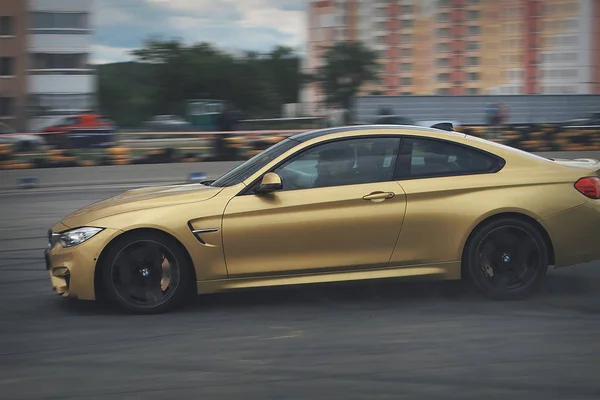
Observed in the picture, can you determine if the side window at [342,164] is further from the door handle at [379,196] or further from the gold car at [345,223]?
the door handle at [379,196]

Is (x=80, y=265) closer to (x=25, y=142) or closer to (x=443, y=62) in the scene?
(x=25, y=142)

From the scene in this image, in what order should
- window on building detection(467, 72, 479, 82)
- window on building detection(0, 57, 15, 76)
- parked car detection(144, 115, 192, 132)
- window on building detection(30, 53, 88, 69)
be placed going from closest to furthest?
window on building detection(30, 53, 88, 69), parked car detection(144, 115, 192, 132), window on building detection(0, 57, 15, 76), window on building detection(467, 72, 479, 82)

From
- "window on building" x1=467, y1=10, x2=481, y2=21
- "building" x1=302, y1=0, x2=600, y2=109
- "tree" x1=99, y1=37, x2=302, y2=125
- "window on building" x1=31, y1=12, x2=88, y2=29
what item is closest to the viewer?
"building" x1=302, y1=0, x2=600, y2=109

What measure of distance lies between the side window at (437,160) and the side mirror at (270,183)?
3.09 ft

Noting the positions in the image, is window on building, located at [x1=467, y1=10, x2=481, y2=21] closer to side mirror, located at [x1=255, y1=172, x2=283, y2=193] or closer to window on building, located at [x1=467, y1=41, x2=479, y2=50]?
window on building, located at [x1=467, y1=41, x2=479, y2=50]

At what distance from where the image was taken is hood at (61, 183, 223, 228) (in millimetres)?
6289

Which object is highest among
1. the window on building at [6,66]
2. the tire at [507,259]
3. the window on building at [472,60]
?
the window on building at [6,66]

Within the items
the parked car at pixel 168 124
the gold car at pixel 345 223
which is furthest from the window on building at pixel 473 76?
the gold car at pixel 345 223

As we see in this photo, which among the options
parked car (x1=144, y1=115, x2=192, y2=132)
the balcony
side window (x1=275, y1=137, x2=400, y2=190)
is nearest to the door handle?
side window (x1=275, y1=137, x2=400, y2=190)

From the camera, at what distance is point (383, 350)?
525cm

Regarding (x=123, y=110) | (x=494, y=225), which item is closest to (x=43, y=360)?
(x=494, y=225)

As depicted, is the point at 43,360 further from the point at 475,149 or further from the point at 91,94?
the point at 91,94

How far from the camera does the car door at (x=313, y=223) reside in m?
6.20

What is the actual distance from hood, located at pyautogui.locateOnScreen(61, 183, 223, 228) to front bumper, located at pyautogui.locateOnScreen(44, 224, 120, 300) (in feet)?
0.67
